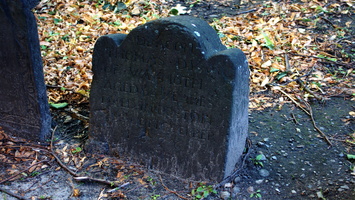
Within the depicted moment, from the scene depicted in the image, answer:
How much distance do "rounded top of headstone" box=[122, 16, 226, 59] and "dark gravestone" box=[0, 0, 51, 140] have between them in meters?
0.93

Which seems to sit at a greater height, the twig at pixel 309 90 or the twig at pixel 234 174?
the twig at pixel 309 90

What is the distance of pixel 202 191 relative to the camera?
11.4ft

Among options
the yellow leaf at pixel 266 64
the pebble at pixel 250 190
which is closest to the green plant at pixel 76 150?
the pebble at pixel 250 190

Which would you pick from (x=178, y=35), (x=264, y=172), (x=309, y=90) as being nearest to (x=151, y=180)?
(x=264, y=172)

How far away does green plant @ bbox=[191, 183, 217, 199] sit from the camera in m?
3.42

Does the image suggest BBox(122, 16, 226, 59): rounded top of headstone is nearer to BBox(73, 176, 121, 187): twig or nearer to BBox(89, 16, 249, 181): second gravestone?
BBox(89, 16, 249, 181): second gravestone

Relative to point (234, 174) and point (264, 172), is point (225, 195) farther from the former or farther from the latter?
point (264, 172)

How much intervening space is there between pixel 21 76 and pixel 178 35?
1.63 metres

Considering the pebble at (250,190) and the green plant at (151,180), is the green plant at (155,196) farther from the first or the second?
the pebble at (250,190)

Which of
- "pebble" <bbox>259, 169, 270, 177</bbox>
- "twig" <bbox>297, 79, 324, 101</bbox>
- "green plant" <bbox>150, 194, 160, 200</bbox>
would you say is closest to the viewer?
"green plant" <bbox>150, 194, 160, 200</bbox>

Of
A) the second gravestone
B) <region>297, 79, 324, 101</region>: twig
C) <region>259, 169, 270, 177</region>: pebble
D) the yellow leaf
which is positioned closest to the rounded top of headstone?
the second gravestone

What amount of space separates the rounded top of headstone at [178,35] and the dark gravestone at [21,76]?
93cm

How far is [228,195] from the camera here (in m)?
3.44

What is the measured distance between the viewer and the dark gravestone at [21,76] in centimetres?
361
